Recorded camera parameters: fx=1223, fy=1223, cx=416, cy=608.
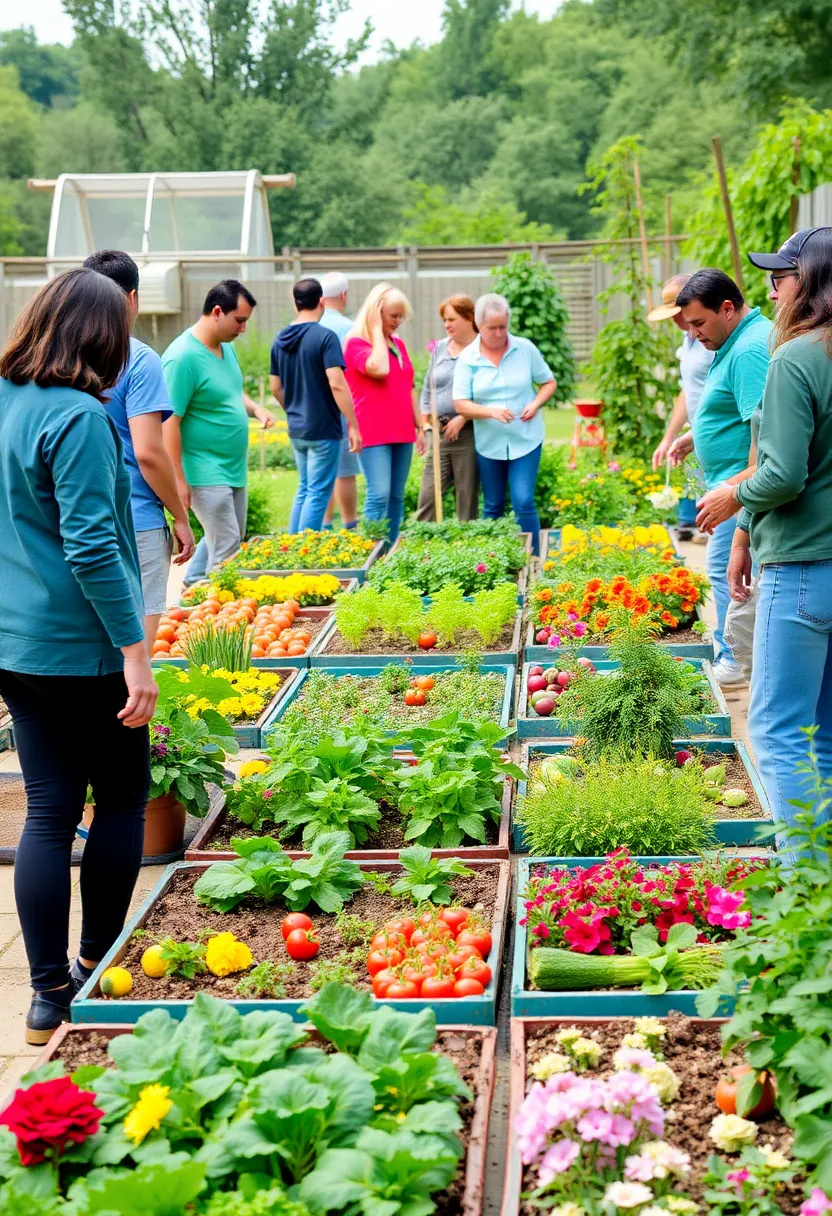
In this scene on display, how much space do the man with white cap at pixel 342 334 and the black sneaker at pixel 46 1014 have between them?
18.4ft

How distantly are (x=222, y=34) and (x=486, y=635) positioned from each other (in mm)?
35040

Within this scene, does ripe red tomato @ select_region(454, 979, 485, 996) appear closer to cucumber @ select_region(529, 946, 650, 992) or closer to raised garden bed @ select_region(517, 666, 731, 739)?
cucumber @ select_region(529, 946, 650, 992)

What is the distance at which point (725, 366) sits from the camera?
4914 mm

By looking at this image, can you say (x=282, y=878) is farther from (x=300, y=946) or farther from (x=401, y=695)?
(x=401, y=695)

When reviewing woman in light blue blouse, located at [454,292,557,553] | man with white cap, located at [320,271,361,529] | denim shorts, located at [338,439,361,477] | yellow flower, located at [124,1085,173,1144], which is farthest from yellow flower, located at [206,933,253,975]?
denim shorts, located at [338,439,361,477]

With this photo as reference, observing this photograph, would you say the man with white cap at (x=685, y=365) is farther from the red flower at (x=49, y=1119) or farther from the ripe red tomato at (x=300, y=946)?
the red flower at (x=49, y=1119)

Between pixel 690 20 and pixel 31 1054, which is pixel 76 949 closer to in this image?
pixel 31 1054

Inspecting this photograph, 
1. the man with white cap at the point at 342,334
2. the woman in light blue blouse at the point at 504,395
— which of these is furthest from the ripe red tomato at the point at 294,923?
the man with white cap at the point at 342,334

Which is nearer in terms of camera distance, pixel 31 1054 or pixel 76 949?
pixel 31 1054

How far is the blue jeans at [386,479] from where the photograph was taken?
8.31 meters

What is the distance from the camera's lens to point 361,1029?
8.21 ft

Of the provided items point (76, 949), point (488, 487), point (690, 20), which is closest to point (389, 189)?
point (690, 20)

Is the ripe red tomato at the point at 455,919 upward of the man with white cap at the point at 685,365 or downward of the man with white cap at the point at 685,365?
downward

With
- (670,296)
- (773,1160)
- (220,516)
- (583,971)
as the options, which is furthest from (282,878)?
(670,296)
